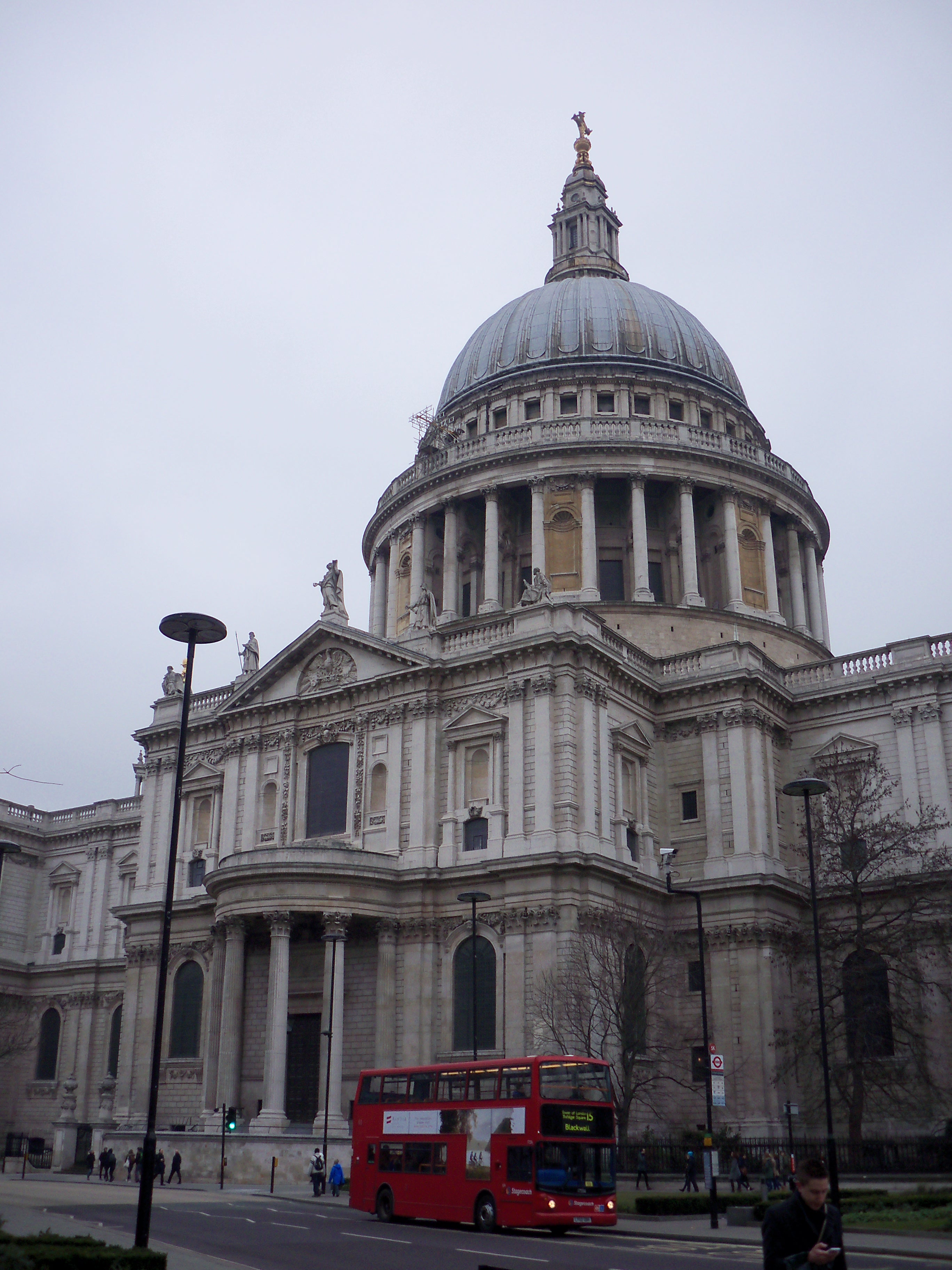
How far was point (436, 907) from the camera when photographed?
48.5 meters

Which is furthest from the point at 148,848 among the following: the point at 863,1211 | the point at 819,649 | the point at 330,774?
the point at 863,1211

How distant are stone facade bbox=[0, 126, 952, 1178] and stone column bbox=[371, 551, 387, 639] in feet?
2.14

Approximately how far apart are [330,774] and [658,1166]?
67.7ft

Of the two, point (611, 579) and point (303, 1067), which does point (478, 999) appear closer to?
point (303, 1067)

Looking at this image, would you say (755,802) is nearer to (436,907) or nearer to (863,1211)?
(436,907)

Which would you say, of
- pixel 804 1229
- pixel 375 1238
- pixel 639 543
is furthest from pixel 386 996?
pixel 804 1229

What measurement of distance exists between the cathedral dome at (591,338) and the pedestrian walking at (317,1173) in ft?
152

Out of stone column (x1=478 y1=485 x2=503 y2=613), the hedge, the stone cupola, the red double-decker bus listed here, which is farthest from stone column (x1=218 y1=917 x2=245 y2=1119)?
the stone cupola

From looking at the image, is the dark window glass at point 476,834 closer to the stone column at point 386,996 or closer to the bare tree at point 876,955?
the stone column at point 386,996

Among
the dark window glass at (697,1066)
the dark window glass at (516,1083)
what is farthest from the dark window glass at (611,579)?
the dark window glass at (516,1083)

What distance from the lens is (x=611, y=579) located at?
66.4 m

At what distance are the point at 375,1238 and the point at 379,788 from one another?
26.0m

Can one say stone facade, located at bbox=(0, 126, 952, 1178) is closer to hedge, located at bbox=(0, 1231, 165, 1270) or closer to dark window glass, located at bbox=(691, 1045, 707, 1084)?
dark window glass, located at bbox=(691, 1045, 707, 1084)

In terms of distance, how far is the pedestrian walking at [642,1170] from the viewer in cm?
3834
